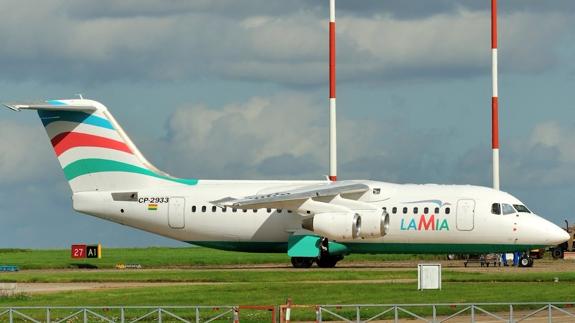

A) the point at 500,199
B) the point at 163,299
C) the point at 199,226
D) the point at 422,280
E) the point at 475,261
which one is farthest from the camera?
the point at 475,261

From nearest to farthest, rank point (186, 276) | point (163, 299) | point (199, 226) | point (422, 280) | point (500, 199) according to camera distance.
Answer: point (163, 299)
point (422, 280)
point (186, 276)
point (500, 199)
point (199, 226)

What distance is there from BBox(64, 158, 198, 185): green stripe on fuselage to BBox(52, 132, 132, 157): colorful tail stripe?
77 cm

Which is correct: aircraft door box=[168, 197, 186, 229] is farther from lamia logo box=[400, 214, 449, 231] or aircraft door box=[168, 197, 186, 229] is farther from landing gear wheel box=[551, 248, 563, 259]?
landing gear wheel box=[551, 248, 563, 259]

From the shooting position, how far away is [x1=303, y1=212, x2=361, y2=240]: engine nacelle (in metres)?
57.9

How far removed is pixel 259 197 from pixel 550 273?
13747mm

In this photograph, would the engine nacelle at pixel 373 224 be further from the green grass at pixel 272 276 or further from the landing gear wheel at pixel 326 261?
the landing gear wheel at pixel 326 261

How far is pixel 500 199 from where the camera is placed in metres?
58.1

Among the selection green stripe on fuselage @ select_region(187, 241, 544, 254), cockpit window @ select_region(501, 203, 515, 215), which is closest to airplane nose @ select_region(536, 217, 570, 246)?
green stripe on fuselage @ select_region(187, 241, 544, 254)

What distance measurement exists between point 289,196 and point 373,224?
408 cm

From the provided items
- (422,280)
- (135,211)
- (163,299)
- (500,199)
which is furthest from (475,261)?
(163,299)

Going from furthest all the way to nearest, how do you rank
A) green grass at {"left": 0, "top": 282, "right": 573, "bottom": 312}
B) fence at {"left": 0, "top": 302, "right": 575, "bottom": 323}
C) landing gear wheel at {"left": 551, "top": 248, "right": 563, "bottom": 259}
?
1. landing gear wheel at {"left": 551, "top": 248, "right": 563, "bottom": 259}
2. green grass at {"left": 0, "top": 282, "right": 573, "bottom": 312}
3. fence at {"left": 0, "top": 302, "right": 575, "bottom": 323}

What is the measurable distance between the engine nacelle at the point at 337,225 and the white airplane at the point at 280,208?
0.15 feet

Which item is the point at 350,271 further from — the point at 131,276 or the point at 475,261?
the point at 475,261

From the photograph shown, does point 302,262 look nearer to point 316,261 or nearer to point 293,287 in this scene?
point 316,261
